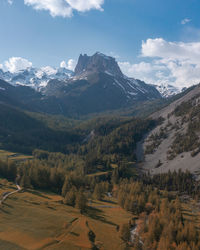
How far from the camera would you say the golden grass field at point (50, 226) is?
197ft

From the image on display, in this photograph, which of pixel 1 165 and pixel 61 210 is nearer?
pixel 61 210

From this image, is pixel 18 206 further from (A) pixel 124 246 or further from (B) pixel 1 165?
(B) pixel 1 165

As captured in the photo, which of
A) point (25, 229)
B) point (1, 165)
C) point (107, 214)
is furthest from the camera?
point (1, 165)

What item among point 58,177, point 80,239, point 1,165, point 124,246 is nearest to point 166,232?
point 124,246

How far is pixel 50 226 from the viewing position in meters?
71.8

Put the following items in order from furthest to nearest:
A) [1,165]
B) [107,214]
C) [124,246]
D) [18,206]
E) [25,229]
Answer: [1,165] → [107,214] → [18,206] → [124,246] → [25,229]

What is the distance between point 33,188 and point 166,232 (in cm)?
8457

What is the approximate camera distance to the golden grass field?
59906 mm

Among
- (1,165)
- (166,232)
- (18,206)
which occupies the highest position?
(1,165)

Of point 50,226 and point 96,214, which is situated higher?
point 50,226

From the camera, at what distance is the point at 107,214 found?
104062mm

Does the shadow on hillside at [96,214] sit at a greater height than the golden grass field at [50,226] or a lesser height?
lesser

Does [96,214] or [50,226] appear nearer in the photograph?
[50,226]

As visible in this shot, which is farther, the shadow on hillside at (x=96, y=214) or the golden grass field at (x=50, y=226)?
the shadow on hillside at (x=96, y=214)
